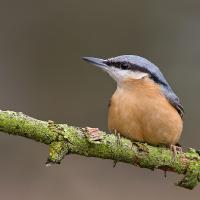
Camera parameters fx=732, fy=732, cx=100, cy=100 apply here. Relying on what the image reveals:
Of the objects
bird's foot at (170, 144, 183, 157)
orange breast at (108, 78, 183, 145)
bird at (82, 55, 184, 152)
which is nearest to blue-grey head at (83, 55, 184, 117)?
bird at (82, 55, 184, 152)

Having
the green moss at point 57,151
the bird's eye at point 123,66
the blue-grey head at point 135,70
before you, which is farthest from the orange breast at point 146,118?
the green moss at point 57,151

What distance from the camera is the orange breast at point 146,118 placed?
16.0 ft

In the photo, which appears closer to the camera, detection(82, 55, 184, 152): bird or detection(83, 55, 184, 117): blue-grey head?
detection(82, 55, 184, 152): bird

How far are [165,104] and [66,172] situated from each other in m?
3.26

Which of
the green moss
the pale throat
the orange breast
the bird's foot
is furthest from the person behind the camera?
the pale throat

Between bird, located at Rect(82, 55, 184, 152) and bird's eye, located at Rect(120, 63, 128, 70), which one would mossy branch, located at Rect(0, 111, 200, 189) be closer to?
bird, located at Rect(82, 55, 184, 152)

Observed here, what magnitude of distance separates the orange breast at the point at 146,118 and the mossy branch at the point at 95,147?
1.20ft

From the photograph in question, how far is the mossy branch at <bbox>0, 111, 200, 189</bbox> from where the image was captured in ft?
13.2

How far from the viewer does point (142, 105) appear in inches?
194

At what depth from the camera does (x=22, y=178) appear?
7848 mm

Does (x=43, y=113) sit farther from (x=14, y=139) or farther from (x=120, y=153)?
(x=120, y=153)

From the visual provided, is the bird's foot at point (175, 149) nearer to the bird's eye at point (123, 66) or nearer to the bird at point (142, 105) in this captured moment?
the bird at point (142, 105)

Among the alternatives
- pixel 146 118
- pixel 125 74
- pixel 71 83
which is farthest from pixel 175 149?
pixel 71 83

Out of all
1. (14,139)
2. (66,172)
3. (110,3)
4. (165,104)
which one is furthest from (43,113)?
(165,104)
